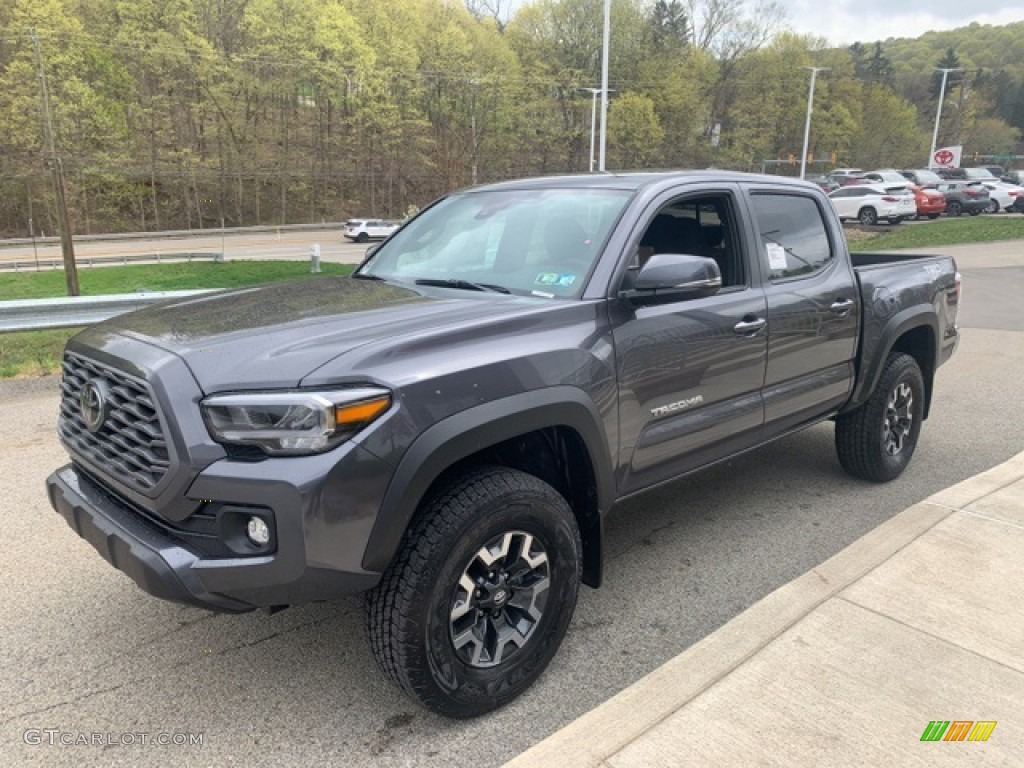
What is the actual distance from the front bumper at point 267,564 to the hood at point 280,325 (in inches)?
12.5

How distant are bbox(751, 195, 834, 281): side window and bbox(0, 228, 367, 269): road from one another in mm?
24928

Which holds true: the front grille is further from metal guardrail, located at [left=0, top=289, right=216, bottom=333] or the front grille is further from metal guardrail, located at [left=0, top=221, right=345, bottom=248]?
metal guardrail, located at [left=0, top=221, right=345, bottom=248]

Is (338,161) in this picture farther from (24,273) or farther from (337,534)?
(337,534)

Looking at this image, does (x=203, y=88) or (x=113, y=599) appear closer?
(x=113, y=599)

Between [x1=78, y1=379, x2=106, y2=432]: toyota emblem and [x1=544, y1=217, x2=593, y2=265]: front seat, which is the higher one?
[x1=544, y1=217, x2=593, y2=265]: front seat

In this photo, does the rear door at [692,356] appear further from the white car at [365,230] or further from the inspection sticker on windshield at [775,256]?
the white car at [365,230]

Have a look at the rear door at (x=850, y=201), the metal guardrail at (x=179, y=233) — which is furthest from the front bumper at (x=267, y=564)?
the metal guardrail at (x=179, y=233)

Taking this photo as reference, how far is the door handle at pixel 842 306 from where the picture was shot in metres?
4.15

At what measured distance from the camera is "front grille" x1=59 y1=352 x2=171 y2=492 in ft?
7.55

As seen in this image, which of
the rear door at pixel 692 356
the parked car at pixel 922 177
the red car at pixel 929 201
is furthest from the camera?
the parked car at pixel 922 177

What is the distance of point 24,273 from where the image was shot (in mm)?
26344

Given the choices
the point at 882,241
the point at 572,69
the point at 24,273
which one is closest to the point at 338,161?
the point at 572,69

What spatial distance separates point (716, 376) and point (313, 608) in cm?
207

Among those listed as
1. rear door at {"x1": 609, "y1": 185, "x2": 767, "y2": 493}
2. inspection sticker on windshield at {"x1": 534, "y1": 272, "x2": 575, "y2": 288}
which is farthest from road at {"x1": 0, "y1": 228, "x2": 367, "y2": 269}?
inspection sticker on windshield at {"x1": 534, "y1": 272, "x2": 575, "y2": 288}
